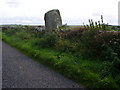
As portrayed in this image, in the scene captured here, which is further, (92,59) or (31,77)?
(92,59)

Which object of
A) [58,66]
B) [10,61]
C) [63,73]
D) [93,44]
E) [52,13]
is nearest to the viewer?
[63,73]

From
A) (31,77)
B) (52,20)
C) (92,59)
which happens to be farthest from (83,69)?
(52,20)

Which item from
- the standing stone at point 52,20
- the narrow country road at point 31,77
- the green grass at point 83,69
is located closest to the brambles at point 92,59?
the green grass at point 83,69

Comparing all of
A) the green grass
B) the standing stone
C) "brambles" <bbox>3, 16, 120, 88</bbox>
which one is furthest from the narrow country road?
the standing stone

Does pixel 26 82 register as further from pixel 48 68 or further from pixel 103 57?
pixel 103 57

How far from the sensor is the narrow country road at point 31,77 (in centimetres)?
741

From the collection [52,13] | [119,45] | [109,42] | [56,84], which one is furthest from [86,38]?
[52,13]

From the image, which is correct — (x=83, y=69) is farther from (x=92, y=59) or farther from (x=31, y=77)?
(x=31, y=77)

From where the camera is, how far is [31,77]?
8.39 m

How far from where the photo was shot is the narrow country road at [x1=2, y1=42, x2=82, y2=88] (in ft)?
24.3

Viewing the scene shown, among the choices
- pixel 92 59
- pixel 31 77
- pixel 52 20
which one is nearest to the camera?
pixel 31 77

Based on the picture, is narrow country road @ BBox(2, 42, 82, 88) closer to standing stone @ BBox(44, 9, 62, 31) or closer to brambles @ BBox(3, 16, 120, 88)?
brambles @ BBox(3, 16, 120, 88)

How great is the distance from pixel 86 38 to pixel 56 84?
4.23m

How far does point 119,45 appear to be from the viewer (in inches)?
346
